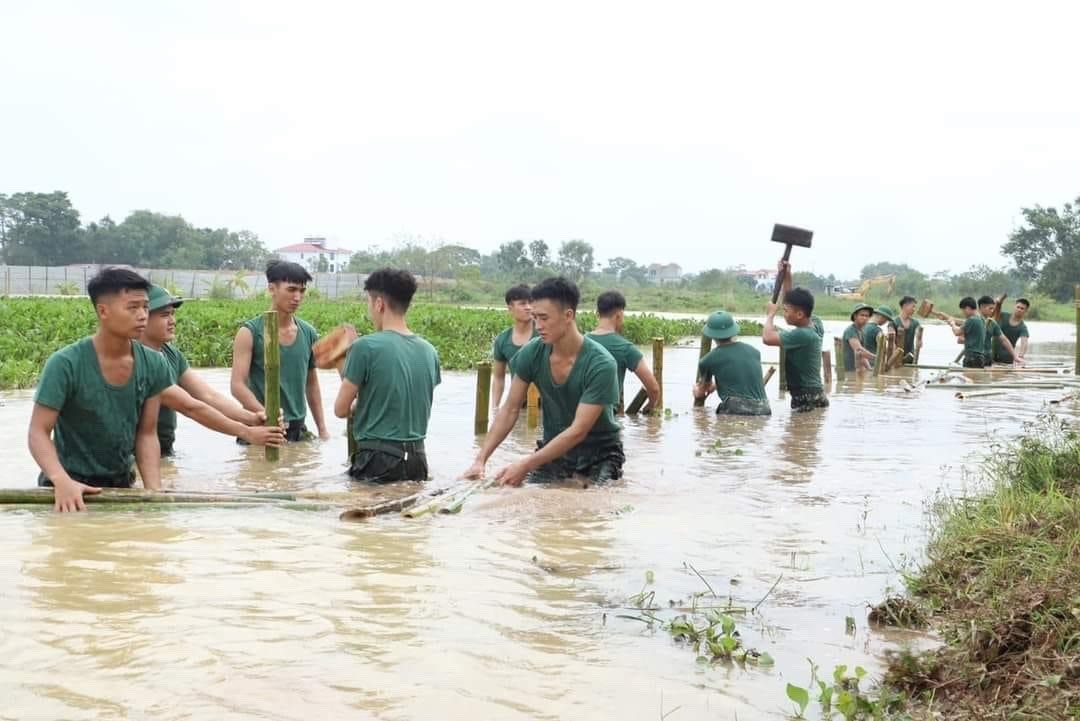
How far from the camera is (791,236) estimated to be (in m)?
12.5

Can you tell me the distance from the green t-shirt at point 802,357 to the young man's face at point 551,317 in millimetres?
5903

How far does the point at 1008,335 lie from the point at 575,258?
201 ft

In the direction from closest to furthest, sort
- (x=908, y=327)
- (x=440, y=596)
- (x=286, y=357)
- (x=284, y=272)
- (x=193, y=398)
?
1. (x=440, y=596)
2. (x=193, y=398)
3. (x=284, y=272)
4. (x=286, y=357)
5. (x=908, y=327)

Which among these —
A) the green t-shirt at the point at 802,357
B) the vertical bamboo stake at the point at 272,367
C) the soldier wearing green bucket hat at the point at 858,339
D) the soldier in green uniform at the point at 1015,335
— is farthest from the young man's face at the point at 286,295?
the soldier in green uniform at the point at 1015,335

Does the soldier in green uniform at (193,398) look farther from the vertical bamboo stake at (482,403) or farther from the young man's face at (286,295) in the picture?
the vertical bamboo stake at (482,403)

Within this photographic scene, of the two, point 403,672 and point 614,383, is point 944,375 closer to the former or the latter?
point 614,383

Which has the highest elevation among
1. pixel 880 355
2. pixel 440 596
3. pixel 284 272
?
pixel 284 272

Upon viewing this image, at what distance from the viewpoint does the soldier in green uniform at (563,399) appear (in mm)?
7008

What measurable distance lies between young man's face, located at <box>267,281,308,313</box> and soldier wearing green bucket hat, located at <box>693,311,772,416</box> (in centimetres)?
469

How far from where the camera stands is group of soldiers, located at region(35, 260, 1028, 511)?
582 cm

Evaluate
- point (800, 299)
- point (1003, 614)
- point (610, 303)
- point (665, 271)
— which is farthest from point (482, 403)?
point (665, 271)

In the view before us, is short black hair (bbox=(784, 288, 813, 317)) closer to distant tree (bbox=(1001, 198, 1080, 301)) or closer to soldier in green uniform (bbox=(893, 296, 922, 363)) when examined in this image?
soldier in green uniform (bbox=(893, 296, 922, 363))

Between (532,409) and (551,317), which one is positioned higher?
(551,317)

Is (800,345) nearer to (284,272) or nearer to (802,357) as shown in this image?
(802,357)
